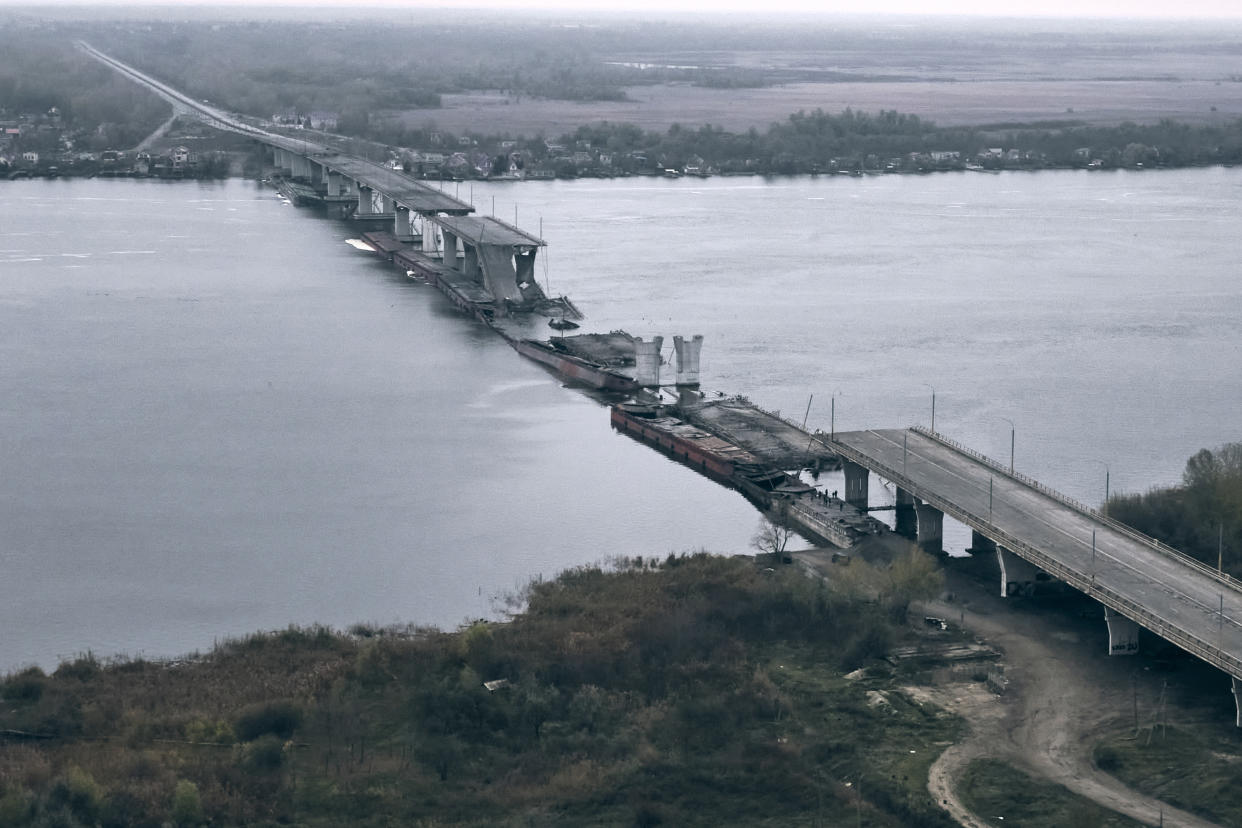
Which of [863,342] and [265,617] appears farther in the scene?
[863,342]

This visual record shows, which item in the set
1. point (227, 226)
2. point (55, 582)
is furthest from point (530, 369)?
point (227, 226)

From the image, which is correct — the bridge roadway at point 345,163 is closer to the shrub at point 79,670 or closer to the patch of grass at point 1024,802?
the shrub at point 79,670

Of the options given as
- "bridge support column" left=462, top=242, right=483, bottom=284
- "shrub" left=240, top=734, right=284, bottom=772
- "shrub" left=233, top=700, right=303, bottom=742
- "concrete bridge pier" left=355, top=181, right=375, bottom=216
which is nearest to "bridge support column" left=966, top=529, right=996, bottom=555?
"shrub" left=233, top=700, right=303, bottom=742

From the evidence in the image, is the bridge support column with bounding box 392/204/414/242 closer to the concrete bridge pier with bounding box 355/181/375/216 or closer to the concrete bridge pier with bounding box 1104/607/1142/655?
the concrete bridge pier with bounding box 355/181/375/216

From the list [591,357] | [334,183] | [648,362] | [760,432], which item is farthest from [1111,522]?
[334,183]

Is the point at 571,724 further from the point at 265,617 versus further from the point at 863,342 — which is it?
the point at 863,342

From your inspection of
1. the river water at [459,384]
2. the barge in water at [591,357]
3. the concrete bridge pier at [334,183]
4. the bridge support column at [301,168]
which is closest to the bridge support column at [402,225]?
the river water at [459,384]
